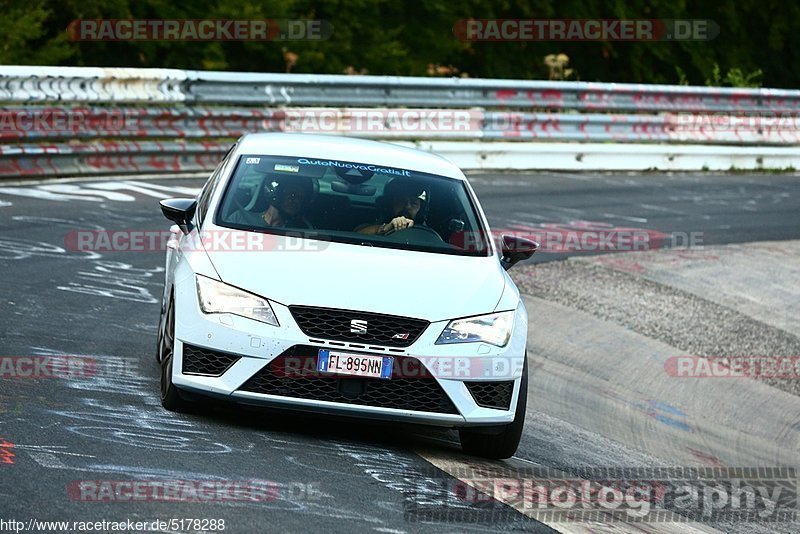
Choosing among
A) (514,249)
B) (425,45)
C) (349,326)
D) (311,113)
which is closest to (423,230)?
(514,249)

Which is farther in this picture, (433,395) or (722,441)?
(722,441)

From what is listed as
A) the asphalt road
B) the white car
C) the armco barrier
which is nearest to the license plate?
the white car

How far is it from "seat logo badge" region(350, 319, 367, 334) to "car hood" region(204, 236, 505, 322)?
64mm

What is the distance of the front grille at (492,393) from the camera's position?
7.57 m

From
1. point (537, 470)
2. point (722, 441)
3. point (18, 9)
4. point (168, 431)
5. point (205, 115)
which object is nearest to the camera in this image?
point (168, 431)

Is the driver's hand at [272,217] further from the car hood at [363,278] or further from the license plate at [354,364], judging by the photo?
the license plate at [354,364]

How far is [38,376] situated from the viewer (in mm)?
8453

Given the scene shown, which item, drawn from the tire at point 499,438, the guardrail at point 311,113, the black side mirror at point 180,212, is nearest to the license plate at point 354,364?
the tire at point 499,438

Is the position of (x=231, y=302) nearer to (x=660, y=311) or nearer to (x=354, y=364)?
(x=354, y=364)

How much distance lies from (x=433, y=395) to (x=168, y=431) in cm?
134

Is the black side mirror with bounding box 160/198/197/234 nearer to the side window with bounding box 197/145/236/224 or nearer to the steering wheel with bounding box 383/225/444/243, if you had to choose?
the side window with bounding box 197/145/236/224

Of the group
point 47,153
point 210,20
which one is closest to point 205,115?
point 47,153

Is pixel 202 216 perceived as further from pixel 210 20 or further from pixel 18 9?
pixel 210 20

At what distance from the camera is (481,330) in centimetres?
759
